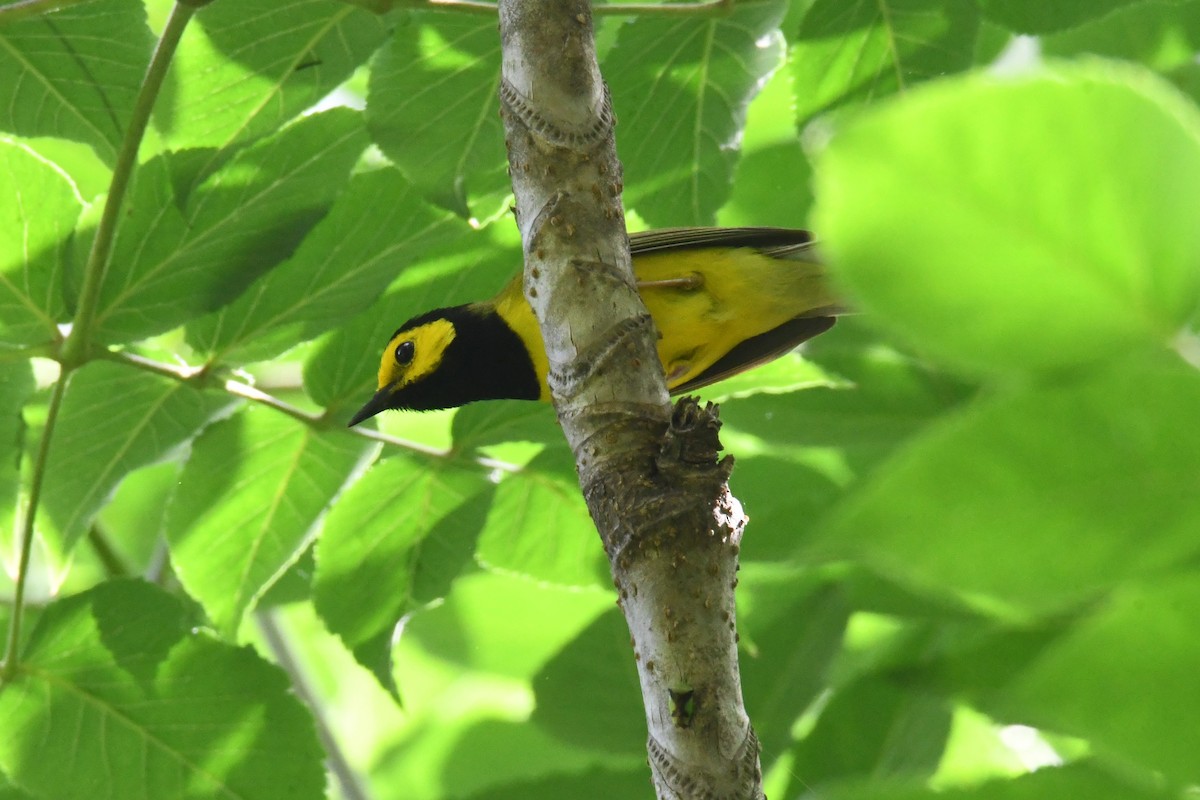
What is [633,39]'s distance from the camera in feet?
9.30

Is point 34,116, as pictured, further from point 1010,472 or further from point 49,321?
point 1010,472

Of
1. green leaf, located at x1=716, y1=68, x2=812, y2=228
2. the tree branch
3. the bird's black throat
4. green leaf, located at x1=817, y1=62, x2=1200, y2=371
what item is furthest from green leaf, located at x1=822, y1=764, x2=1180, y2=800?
the bird's black throat

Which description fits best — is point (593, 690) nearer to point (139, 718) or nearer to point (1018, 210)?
point (139, 718)

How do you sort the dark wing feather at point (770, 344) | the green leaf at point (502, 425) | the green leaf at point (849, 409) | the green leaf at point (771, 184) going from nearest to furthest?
Result: the green leaf at point (849, 409) < the green leaf at point (502, 425) < the green leaf at point (771, 184) < the dark wing feather at point (770, 344)

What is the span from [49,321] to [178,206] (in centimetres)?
44

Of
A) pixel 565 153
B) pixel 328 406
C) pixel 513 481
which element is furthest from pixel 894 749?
pixel 328 406

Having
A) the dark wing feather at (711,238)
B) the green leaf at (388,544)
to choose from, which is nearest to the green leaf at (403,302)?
the green leaf at (388,544)

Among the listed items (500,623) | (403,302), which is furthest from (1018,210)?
(500,623)

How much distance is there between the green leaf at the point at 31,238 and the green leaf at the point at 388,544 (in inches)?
32.5

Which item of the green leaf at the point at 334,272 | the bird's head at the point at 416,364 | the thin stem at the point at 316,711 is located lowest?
the thin stem at the point at 316,711

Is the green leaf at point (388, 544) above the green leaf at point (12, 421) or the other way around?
the other way around

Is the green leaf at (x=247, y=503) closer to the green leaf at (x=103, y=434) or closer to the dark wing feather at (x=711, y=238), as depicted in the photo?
the green leaf at (x=103, y=434)

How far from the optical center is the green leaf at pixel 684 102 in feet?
9.32

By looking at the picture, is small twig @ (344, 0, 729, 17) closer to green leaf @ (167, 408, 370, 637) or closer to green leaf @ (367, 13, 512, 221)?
green leaf @ (367, 13, 512, 221)
